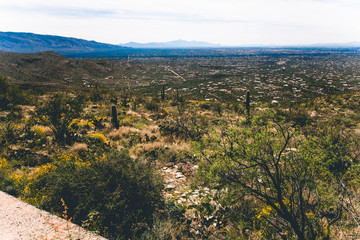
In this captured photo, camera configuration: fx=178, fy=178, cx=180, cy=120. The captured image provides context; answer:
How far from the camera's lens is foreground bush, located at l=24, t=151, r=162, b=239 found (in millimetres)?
3561

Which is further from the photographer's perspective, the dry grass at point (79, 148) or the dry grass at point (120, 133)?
the dry grass at point (120, 133)

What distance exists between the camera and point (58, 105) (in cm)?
784

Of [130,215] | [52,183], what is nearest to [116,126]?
[52,183]

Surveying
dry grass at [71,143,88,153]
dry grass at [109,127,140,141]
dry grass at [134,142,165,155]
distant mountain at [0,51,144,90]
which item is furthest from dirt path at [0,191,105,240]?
distant mountain at [0,51,144,90]

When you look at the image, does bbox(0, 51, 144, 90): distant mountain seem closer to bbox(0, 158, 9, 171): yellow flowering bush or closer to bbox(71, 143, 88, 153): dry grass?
bbox(71, 143, 88, 153): dry grass

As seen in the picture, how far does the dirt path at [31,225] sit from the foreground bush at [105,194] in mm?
210

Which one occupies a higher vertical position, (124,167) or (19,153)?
(124,167)

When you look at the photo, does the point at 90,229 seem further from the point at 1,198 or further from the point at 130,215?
the point at 1,198

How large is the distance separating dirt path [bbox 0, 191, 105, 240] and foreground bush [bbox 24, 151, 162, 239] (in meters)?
0.21

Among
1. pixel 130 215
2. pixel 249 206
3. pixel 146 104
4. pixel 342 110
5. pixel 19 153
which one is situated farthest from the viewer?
pixel 146 104

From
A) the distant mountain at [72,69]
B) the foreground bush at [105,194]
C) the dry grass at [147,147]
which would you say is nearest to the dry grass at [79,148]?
the dry grass at [147,147]

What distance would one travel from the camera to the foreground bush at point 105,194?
3.56 metres

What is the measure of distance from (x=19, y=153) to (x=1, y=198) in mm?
2745

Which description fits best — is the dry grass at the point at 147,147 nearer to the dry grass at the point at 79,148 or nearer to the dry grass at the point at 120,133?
the dry grass at the point at 120,133
